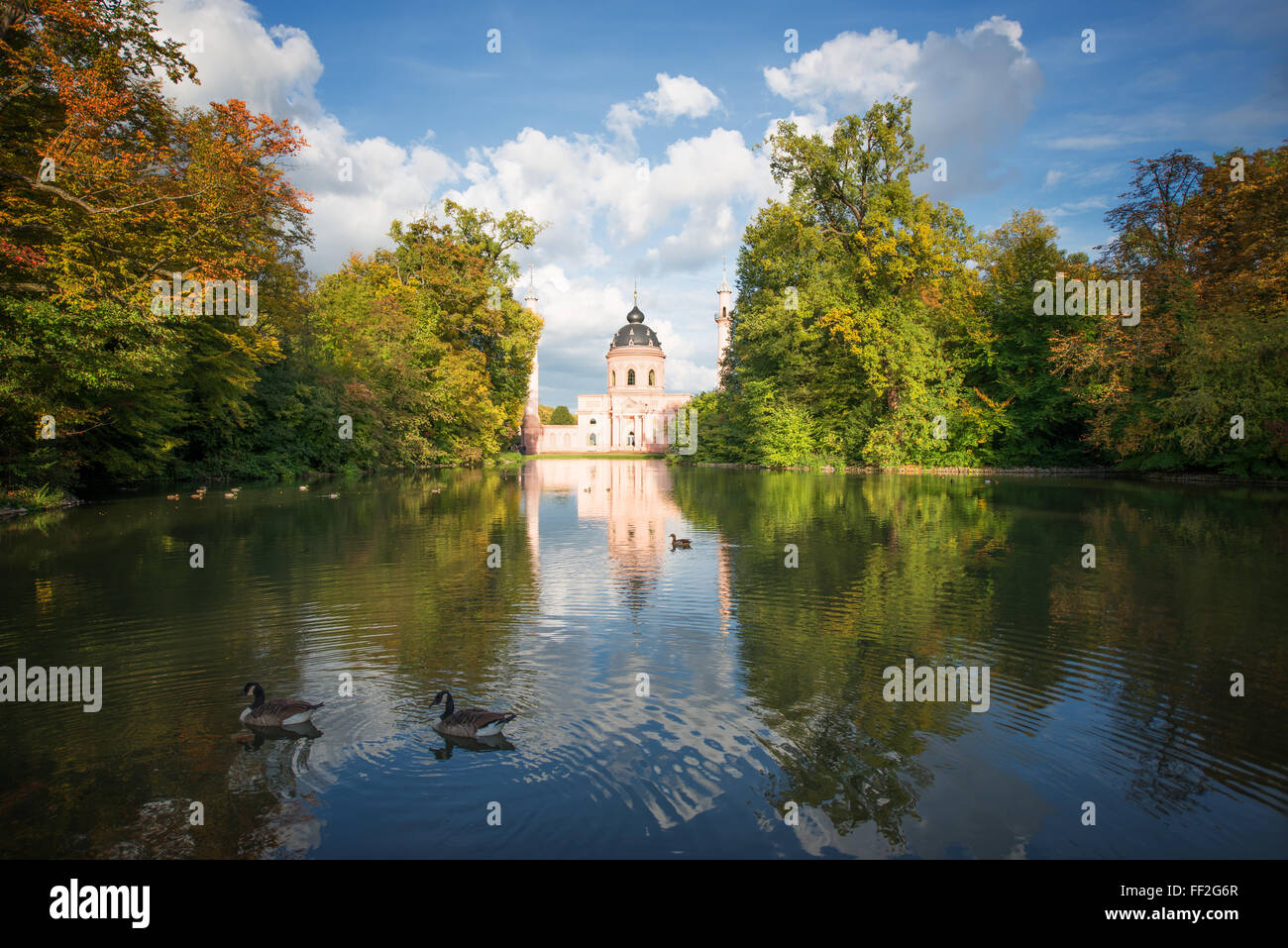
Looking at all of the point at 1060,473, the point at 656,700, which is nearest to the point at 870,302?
the point at 1060,473

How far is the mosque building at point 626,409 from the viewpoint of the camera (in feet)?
338

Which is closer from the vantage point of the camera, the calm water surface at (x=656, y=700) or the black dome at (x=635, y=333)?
the calm water surface at (x=656, y=700)

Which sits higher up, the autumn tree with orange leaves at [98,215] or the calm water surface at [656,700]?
the autumn tree with orange leaves at [98,215]

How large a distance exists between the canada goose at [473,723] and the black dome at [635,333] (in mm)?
108164

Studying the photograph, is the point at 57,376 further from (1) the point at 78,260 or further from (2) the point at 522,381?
(2) the point at 522,381

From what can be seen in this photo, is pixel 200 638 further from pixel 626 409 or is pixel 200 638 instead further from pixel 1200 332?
pixel 626 409

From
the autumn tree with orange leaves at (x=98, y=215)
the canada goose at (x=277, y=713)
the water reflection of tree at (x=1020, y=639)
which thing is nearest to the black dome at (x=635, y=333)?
the autumn tree with orange leaves at (x=98, y=215)

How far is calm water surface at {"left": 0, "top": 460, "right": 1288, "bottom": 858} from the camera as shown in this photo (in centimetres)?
434

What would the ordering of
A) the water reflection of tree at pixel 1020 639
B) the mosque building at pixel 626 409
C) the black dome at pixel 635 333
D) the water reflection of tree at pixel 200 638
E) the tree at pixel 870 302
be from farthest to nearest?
the black dome at pixel 635 333 → the mosque building at pixel 626 409 → the tree at pixel 870 302 → the water reflection of tree at pixel 1020 639 → the water reflection of tree at pixel 200 638

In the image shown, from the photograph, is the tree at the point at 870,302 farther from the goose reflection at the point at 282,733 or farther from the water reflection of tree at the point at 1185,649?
the goose reflection at the point at 282,733

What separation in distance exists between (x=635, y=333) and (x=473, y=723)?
361 feet

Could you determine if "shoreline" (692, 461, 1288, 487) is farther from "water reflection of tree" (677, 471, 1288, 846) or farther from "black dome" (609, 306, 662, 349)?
"black dome" (609, 306, 662, 349)
